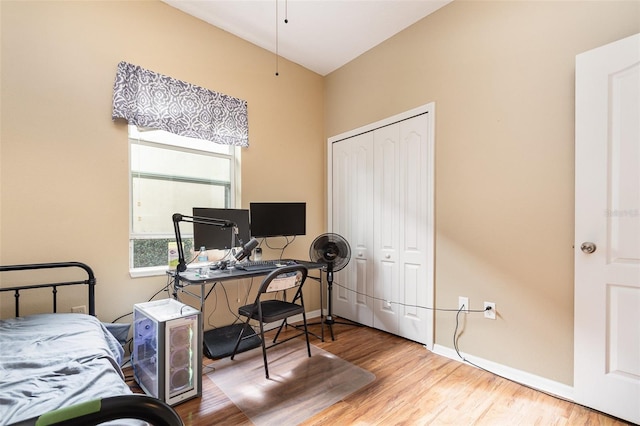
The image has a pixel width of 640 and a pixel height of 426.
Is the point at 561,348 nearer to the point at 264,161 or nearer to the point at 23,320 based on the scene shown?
the point at 264,161

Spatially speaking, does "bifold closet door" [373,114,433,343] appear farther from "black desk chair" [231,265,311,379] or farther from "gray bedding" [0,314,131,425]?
"gray bedding" [0,314,131,425]

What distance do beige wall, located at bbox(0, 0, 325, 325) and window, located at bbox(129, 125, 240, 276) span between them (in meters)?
0.14

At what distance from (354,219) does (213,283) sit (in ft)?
5.47

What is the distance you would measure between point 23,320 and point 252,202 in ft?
5.97

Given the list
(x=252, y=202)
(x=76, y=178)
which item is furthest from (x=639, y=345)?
(x=76, y=178)

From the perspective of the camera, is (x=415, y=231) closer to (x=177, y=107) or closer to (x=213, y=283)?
(x=213, y=283)

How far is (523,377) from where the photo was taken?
2057mm

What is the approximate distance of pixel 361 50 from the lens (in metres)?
3.25

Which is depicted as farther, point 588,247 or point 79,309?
point 79,309

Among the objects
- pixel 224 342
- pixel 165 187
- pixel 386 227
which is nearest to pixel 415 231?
pixel 386 227

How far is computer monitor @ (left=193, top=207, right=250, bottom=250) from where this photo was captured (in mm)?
2482

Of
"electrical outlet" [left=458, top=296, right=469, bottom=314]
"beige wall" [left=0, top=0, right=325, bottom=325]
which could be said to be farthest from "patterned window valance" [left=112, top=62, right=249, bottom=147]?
"electrical outlet" [left=458, top=296, right=469, bottom=314]

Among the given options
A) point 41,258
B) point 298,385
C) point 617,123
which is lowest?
point 298,385

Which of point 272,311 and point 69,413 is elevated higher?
point 69,413
